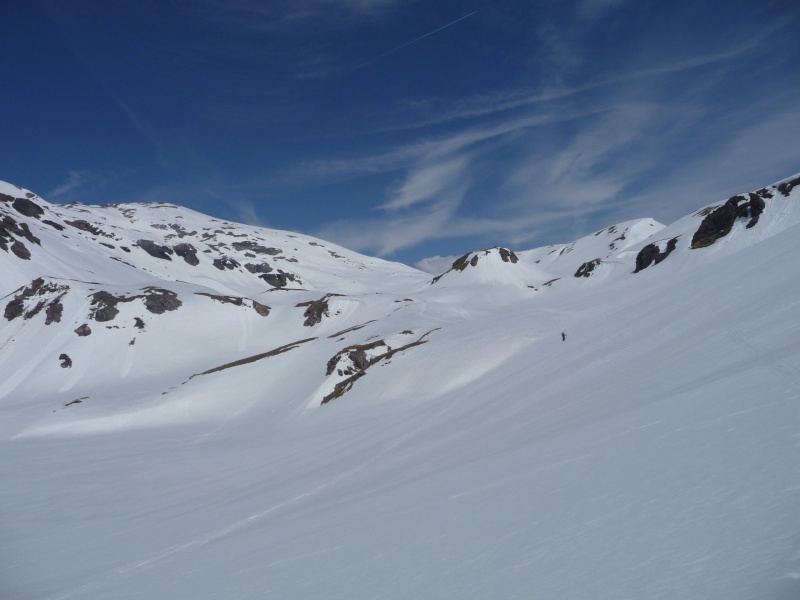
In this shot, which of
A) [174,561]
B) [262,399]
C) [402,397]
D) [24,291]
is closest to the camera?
[174,561]

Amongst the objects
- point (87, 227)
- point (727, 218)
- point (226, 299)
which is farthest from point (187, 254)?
point (727, 218)

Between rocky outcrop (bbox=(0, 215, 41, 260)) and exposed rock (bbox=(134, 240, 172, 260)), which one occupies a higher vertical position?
exposed rock (bbox=(134, 240, 172, 260))

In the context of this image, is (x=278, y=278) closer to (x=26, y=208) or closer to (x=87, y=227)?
(x=87, y=227)

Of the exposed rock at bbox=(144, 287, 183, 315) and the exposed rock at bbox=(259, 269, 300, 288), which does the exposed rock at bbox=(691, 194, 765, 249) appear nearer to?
the exposed rock at bbox=(144, 287, 183, 315)

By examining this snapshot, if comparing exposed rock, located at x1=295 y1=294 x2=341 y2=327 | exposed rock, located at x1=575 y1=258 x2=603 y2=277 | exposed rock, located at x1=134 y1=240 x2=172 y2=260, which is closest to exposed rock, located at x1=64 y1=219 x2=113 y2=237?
exposed rock, located at x1=134 y1=240 x2=172 y2=260

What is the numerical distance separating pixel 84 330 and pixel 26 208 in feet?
285

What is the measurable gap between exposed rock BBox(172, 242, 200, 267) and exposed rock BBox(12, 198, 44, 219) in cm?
3854

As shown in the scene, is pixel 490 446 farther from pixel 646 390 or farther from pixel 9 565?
pixel 9 565

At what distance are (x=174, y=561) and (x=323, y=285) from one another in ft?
540

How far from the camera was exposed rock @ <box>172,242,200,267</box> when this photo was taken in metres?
159

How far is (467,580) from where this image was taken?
5508 mm

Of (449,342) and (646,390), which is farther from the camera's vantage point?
(449,342)

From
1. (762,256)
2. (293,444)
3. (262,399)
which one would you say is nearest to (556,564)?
(293,444)

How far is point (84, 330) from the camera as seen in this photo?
74.9 meters
